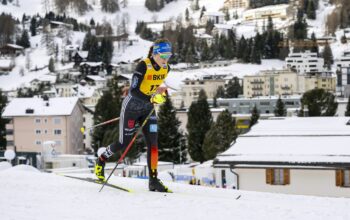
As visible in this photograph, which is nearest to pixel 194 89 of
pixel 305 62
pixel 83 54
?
pixel 305 62

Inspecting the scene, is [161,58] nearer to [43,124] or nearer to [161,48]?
[161,48]

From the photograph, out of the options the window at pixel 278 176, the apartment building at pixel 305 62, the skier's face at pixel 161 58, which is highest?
the apartment building at pixel 305 62

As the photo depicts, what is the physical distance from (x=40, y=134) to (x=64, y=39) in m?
105

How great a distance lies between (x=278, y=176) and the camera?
51.8 ft

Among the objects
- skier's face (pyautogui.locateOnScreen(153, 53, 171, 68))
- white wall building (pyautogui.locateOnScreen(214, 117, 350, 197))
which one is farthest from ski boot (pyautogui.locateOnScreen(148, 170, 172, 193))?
white wall building (pyautogui.locateOnScreen(214, 117, 350, 197))

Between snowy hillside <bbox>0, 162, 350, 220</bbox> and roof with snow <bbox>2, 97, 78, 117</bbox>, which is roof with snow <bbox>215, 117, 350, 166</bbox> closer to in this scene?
snowy hillside <bbox>0, 162, 350, 220</bbox>

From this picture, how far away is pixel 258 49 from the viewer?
449ft

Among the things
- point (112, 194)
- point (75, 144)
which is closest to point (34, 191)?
point (112, 194)

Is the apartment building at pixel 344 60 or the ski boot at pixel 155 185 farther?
the apartment building at pixel 344 60

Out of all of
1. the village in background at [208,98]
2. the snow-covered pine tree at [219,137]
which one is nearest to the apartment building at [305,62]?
the village in background at [208,98]

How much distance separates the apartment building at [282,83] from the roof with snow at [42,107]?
160 ft

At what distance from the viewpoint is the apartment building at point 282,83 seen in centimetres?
10825

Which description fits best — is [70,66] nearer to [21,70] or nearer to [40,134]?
[21,70]

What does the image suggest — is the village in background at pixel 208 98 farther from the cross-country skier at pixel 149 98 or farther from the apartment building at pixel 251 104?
the cross-country skier at pixel 149 98
